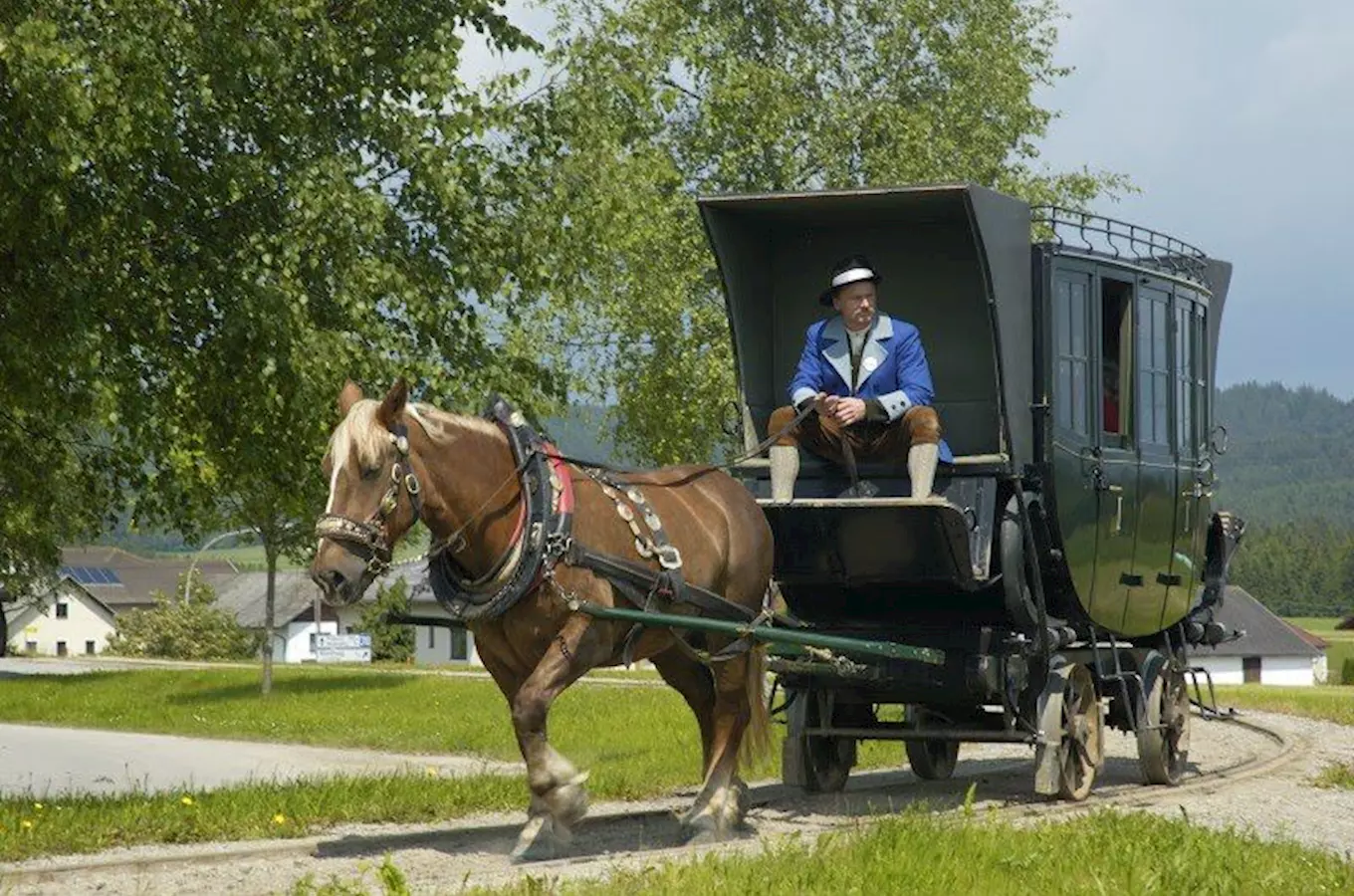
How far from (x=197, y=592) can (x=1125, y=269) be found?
92350 millimetres

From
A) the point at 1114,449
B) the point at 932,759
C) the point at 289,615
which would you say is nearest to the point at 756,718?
the point at 1114,449

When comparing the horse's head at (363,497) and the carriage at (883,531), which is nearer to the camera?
the horse's head at (363,497)

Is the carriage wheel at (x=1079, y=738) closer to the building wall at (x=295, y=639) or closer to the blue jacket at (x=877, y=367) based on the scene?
the blue jacket at (x=877, y=367)

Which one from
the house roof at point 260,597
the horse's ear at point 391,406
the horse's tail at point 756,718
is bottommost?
the house roof at point 260,597

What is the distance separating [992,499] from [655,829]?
277cm

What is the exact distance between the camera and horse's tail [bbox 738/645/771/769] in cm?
1163

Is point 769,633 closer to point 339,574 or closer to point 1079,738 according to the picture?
point 339,574

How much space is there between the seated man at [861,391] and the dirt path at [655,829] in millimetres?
2037

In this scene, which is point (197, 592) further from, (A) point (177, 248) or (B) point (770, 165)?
(A) point (177, 248)

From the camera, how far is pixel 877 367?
1203 centimetres

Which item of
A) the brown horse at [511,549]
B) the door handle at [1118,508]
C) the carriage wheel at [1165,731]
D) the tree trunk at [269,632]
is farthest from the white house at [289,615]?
the brown horse at [511,549]

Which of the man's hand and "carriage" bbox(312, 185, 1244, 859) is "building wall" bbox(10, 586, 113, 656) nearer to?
"carriage" bbox(312, 185, 1244, 859)

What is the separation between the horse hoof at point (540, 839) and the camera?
984 centimetres

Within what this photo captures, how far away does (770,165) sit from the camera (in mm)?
37062
